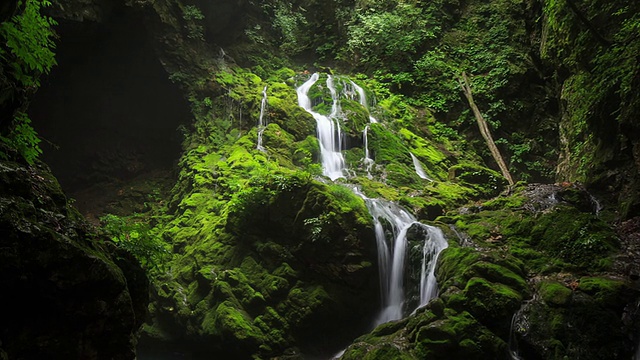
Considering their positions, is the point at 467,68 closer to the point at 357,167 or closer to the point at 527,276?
the point at 357,167

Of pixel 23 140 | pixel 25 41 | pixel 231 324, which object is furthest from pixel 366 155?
pixel 25 41

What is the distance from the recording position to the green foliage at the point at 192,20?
48.2 ft

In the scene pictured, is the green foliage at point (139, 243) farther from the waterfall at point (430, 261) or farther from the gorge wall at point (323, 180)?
the waterfall at point (430, 261)

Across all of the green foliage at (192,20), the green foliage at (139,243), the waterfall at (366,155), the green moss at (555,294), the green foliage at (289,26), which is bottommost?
the green moss at (555,294)

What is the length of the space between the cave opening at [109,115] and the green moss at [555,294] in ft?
35.5

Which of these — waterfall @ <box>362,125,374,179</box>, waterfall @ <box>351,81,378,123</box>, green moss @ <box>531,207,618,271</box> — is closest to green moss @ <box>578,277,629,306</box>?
green moss @ <box>531,207,618,271</box>

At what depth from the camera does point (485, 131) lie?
543 inches

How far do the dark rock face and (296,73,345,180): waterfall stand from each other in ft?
24.2

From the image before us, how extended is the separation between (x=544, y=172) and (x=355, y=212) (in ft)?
24.9

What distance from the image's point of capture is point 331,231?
8.18 metres

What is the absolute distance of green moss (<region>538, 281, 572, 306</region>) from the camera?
576cm

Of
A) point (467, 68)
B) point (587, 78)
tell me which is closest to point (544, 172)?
point (587, 78)

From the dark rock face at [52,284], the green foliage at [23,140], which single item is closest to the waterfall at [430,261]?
the dark rock face at [52,284]

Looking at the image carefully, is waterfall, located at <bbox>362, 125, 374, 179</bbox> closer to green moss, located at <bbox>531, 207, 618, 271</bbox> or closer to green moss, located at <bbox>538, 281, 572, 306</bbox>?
green moss, located at <bbox>531, 207, 618, 271</bbox>
